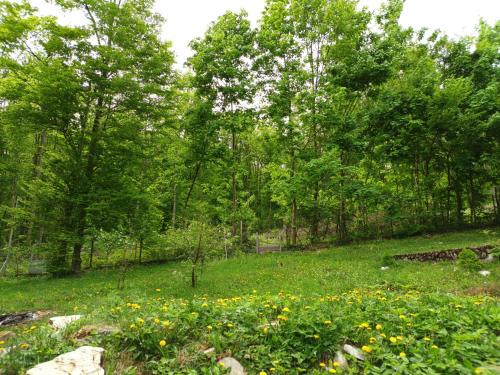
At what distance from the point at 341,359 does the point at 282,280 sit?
783cm

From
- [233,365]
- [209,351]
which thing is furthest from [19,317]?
[233,365]

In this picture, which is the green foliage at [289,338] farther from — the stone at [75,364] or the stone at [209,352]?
the stone at [75,364]

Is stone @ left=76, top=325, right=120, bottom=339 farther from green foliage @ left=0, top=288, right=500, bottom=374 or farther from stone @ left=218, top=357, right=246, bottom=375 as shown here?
stone @ left=218, top=357, right=246, bottom=375

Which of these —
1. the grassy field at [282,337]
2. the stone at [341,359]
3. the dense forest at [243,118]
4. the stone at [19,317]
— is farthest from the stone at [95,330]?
the dense forest at [243,118]

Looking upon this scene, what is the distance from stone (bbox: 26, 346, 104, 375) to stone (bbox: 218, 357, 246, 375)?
1288 mm

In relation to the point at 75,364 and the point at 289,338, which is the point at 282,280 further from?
the point at 75,364

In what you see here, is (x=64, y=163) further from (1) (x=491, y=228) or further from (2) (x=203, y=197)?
(1) (x=491, y=228)

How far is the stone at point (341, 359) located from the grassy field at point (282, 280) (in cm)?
498

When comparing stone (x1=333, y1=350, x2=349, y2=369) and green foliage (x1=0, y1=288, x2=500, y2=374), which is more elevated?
green foliage (x1=0, y1=288, x2=500, y2=374)

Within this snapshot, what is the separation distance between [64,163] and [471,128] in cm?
2303

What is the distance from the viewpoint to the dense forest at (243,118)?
15508mm

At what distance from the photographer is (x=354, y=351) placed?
3.57 meters

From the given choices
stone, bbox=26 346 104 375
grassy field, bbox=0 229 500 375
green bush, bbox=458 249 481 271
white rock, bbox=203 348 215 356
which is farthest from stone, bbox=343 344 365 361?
green bush, bbox=458 249 481 271

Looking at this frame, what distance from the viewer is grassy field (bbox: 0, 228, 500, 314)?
9.38 meters
